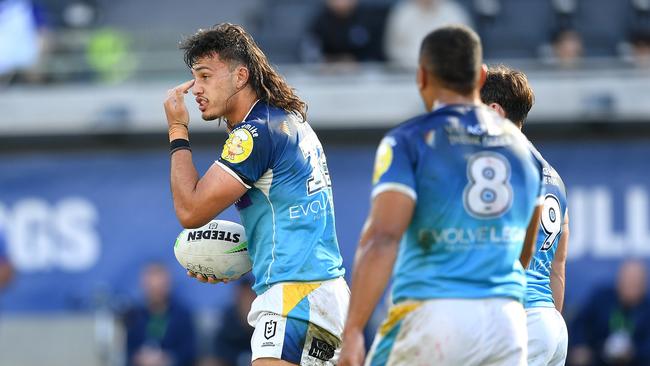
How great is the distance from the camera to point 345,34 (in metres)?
14.7

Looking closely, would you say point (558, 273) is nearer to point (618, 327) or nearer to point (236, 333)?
point (618, 327)

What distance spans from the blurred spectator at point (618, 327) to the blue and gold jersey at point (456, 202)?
314 inches

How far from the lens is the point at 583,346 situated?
1338 cm

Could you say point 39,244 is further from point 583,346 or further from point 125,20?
point 583,346

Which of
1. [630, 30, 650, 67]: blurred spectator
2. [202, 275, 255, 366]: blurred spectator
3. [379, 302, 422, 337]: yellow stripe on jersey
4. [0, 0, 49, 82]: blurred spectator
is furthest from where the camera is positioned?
[630, 30, 650, 67]: blurred spectator

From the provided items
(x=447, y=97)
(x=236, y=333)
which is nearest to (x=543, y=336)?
(x=447, y=97)

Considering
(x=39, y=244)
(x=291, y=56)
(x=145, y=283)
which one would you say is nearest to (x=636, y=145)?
(x=291, y=56)

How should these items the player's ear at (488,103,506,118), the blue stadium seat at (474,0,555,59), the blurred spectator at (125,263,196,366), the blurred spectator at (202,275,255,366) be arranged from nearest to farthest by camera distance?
the player's ear at (488,103,506,118), the blurred spectator at (202,275,255,366), the blurred spectator at (125,263,196,366), the blue stadium seat at (474,0,555,59)

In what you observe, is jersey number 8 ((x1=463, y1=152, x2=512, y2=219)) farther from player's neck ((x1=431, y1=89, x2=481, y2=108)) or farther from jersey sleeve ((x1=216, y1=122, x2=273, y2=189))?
jersey sleeve ((x1=216, y1=122, x2=273, y2=189))

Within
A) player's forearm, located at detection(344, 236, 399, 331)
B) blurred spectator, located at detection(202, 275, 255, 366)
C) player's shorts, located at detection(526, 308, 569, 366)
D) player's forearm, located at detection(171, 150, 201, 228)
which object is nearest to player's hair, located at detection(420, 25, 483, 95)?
player's forearm, located at detection(344, 236, 399, 331)

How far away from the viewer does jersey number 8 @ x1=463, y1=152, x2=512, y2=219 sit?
5.51 m

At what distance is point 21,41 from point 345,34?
3.59 metres

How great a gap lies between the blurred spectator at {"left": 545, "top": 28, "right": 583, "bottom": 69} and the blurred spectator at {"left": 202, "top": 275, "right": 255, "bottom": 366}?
420cm

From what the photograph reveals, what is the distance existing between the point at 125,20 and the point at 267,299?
1073 centimetres
